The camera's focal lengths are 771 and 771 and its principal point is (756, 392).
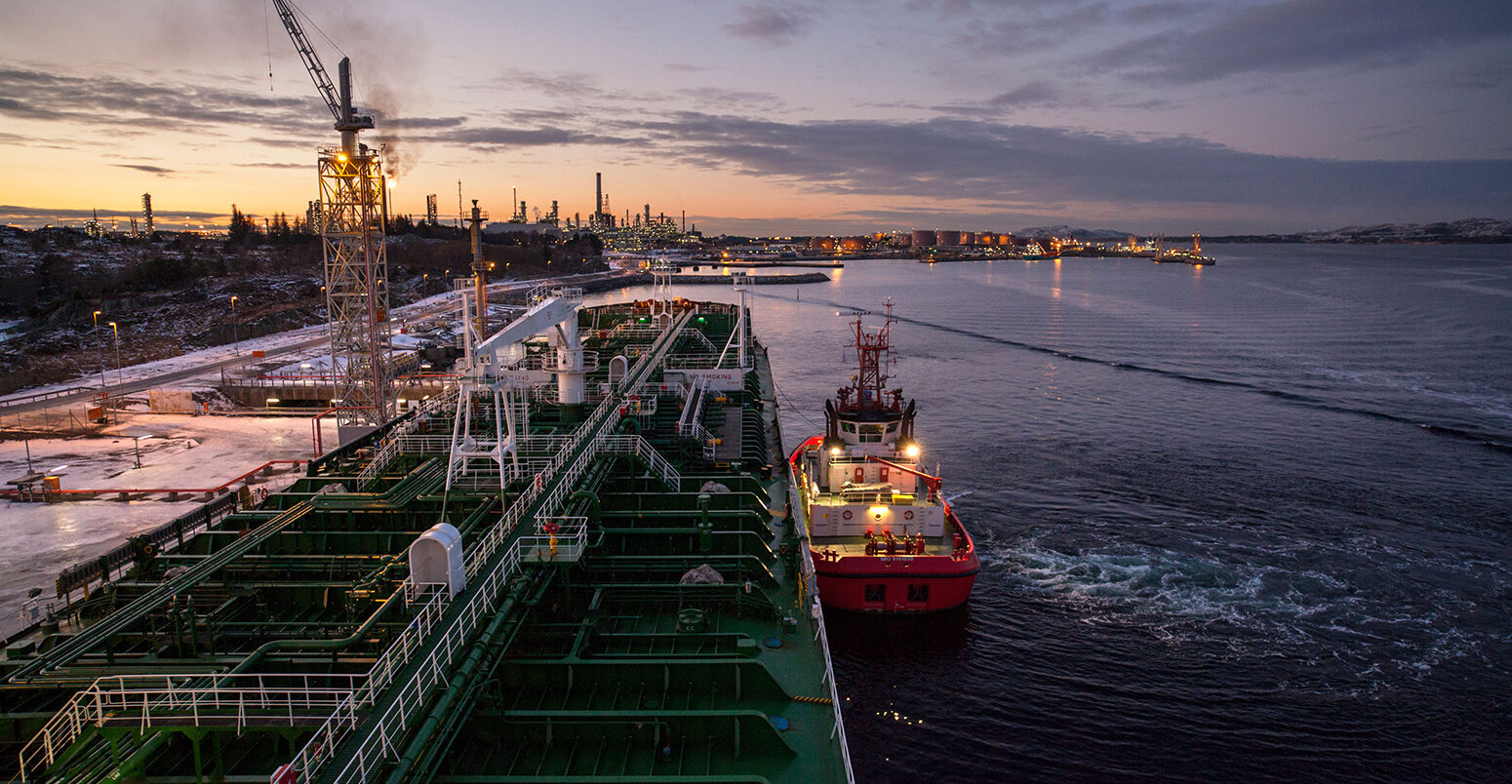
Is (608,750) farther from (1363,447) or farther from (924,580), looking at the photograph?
(1363,447)

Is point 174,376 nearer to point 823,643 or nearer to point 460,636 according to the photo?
point 460,636

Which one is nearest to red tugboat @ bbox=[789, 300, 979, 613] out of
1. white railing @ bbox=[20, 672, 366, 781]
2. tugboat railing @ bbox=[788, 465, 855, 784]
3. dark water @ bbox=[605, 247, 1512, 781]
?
dark water @ bbox=[605, 247, 1512, 781]

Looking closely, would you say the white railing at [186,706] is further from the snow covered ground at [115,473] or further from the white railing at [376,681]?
the snow covered ground at [115,473]

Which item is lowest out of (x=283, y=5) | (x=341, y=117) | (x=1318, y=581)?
(x=1318, y=581)

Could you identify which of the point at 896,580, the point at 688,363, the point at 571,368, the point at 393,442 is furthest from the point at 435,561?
the point at 688,363

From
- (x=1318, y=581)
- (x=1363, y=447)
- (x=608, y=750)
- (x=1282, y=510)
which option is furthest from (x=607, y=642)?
(x=1363, y=447)
